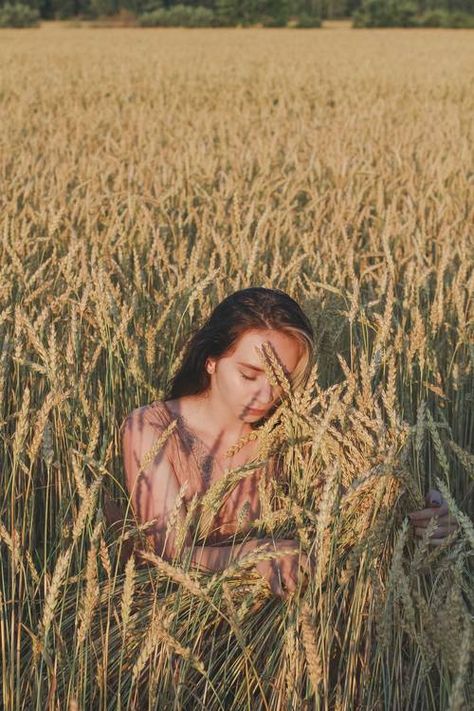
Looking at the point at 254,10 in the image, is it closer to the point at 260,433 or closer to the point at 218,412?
the point at 218,412

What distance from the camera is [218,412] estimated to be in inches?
79.4

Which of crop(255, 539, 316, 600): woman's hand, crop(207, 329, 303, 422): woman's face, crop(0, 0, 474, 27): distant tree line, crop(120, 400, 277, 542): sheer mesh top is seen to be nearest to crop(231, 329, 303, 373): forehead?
crop(207, 329, 303, 422): woman's face

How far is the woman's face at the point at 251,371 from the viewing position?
6.01 ft

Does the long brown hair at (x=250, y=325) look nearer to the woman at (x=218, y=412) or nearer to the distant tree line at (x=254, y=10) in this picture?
the woman at (x=218, y=412)

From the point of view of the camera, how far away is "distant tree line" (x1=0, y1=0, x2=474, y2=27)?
40.8 m

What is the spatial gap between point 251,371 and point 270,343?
0.23ft

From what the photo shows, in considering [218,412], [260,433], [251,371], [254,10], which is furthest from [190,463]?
[254,10]

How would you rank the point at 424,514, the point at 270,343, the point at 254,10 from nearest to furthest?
1. the point at 424,514
2. the point at 270,343
3. the point at 254,10

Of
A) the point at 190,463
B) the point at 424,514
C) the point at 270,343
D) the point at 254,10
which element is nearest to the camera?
the point at 424,514

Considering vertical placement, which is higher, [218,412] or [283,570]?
[218,412]

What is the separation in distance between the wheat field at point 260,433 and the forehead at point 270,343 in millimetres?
91

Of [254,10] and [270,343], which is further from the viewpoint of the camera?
[254,10]

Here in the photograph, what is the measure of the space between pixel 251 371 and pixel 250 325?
3.9 inches

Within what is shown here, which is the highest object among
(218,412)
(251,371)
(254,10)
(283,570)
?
(254,10)
